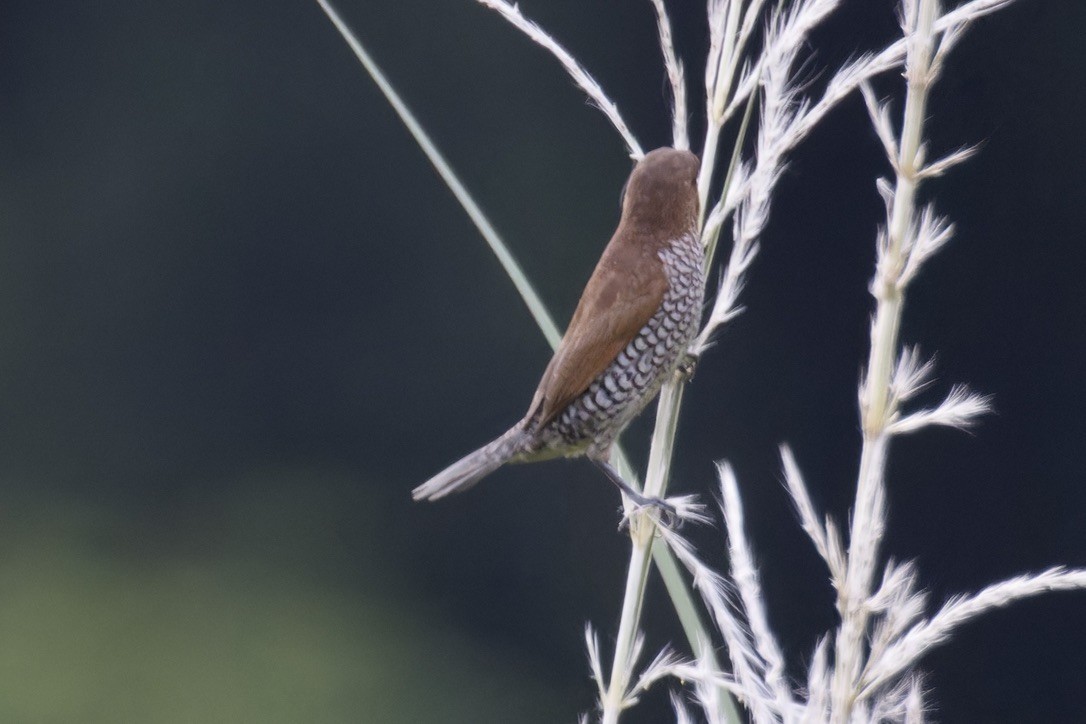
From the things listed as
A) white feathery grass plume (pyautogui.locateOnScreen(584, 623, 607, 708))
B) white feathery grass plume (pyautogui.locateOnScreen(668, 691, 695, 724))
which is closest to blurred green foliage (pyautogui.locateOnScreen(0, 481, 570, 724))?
white feathery grass plume (pyautogui.locateOnScreen(584, 623, 607, 708))

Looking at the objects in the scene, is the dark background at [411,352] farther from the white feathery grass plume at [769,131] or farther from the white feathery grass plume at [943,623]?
the white feathery grass plume at [943,623]

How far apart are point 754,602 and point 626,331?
1.00 metres

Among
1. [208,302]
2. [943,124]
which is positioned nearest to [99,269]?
[208,302]

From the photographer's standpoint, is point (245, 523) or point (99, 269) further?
point (99, 269)

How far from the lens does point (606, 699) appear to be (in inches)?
49.6

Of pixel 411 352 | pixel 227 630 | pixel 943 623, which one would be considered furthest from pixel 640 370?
pixel 411 352

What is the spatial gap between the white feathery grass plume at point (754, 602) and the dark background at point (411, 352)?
36.0 feet

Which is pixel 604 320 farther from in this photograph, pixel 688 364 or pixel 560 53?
pixel 560 53

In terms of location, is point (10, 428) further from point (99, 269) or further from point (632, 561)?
point (632, 561)

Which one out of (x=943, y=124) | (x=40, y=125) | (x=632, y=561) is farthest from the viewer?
(x=40, y=125)

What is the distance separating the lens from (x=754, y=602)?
1.07 m

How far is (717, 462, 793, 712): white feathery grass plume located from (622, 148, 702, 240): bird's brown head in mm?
847

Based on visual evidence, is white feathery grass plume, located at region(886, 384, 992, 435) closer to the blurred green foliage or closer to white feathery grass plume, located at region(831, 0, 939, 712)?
white feathery grass plume, located at region(831, 0, 939, 712)

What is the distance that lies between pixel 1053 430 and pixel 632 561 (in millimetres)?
13838
